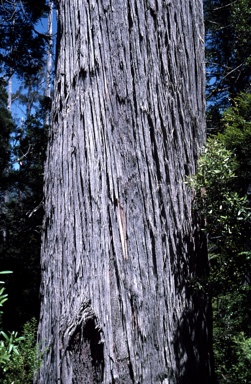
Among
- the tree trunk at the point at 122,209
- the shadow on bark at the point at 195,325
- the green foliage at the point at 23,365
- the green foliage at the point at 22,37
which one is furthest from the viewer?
the green foliage at the point at 22,37

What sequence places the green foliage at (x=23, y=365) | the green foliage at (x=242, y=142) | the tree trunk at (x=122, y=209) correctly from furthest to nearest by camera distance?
the green foliage at (x=242, y=142)
the tree trunk at (x=122, y=209)
the green foliage at (x=23, y=365)

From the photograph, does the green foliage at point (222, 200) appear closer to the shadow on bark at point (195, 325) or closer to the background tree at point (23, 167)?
the shadow on bark at point (195, 325)

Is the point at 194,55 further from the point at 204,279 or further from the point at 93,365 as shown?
the point at 93,365

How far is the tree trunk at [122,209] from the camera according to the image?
177 cm

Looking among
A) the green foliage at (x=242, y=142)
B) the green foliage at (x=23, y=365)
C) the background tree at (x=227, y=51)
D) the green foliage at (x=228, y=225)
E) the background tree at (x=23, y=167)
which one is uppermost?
the background tree at (x=227, y=51)

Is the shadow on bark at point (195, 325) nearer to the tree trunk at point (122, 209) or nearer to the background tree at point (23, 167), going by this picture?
the tree trunk at point (122, 209)

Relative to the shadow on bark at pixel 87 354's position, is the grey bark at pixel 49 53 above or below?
above

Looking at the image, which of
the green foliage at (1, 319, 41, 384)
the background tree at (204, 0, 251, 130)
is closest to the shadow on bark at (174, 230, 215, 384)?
the green foliage at (1, 319, 41, 384)

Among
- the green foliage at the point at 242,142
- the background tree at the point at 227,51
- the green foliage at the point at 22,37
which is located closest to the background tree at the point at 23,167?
the green foliage at the point at 22,37

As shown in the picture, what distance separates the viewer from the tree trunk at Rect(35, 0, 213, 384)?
177 centimetres

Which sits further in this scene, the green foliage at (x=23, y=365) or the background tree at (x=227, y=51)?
the background tree at (x=227, y=51)

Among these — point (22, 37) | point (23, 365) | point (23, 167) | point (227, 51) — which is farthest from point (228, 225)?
point (227, 51)

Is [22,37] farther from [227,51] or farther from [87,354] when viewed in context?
[227,51]

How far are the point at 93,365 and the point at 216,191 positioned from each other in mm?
1065
